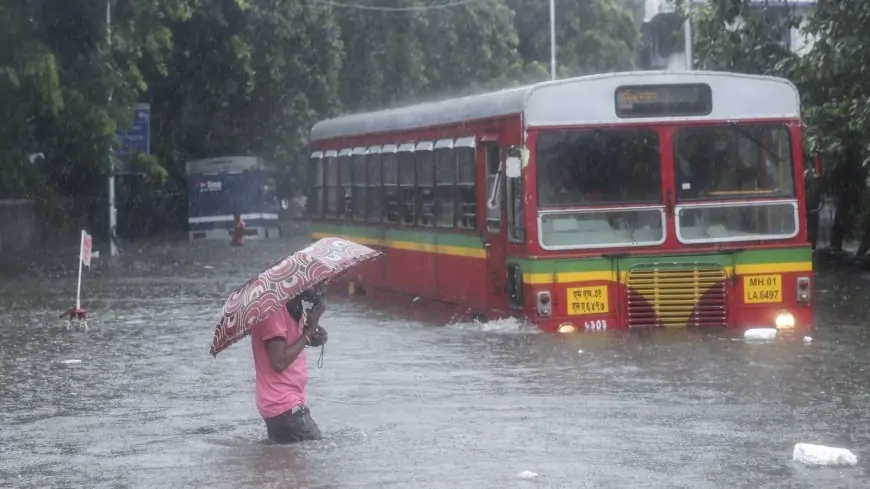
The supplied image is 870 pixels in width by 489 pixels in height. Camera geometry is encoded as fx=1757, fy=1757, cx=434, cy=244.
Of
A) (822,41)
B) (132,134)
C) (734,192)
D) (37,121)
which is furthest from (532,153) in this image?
(132,134)

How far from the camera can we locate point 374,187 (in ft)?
76.9

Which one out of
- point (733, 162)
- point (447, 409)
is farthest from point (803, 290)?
point (447, 409)

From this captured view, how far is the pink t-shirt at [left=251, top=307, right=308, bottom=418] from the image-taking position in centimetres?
1071

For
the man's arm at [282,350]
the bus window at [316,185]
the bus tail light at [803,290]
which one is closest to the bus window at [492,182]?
the bus tail light at [803,290]

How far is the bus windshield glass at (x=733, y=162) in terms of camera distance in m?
17.4

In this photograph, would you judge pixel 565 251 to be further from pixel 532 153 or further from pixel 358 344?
pixel 358 344

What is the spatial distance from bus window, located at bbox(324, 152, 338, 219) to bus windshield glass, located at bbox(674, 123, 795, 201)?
906 centimetres

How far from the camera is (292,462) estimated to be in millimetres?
10344

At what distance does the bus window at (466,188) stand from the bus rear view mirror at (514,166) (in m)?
1.97

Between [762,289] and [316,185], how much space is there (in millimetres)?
11015

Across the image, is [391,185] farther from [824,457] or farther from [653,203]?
[824,457]

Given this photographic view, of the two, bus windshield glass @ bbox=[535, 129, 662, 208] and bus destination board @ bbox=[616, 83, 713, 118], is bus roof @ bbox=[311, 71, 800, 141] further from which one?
bus windshield glass @ bbox=[535, 129, 662, 208]

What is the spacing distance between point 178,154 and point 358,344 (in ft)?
114

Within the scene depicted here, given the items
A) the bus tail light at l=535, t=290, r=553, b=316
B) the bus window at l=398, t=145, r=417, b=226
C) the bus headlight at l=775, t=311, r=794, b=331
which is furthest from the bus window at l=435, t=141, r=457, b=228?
the bus headlight at l=775, t=311, r=794, b=331
